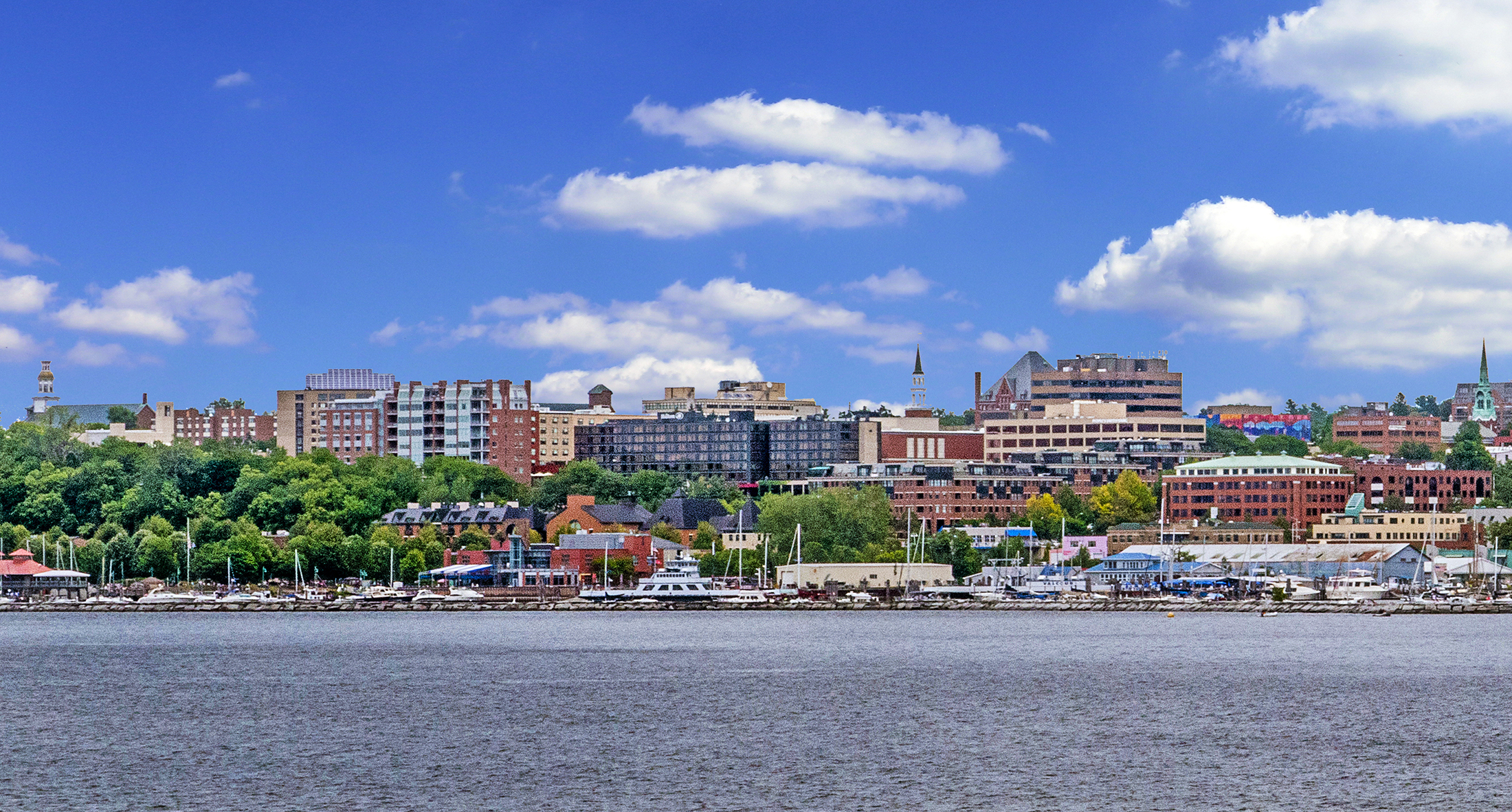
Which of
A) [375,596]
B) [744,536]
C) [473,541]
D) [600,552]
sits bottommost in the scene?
[375,596]

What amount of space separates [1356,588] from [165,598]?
304 feet

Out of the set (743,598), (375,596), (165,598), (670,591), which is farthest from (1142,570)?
(165,598)

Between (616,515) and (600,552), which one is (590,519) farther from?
(600,552)

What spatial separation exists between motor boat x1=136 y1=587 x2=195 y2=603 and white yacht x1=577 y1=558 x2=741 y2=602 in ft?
99.2

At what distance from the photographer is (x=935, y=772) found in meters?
62.7

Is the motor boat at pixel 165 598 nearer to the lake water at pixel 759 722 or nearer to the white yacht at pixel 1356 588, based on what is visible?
the lake water at pixel 759 722

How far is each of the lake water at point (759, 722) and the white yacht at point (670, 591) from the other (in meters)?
37.1

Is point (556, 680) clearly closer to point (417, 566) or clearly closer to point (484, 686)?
point (484, 686)

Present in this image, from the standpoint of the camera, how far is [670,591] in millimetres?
162875

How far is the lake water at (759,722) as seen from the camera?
194 ft

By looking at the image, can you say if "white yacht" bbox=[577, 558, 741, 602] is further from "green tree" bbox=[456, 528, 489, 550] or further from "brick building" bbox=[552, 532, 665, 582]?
"green tree" bbox=[456, 528, 489, 550]

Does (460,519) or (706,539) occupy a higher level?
(460,519)

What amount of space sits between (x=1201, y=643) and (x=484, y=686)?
149ft

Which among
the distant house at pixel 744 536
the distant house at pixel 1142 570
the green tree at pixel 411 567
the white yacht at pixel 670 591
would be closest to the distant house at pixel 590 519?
the distant house at pixel 744 536
